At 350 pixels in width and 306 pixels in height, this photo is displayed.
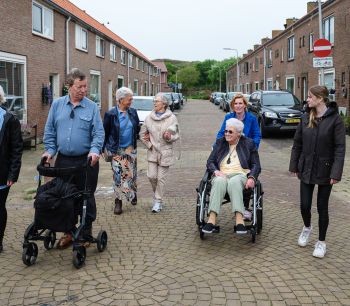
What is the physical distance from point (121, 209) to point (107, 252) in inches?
65.7

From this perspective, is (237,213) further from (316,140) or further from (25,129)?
(25,129)

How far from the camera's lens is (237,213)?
501 cm

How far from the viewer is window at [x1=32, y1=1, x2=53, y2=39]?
15.3 meters

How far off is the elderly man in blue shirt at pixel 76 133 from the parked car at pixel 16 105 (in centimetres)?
910

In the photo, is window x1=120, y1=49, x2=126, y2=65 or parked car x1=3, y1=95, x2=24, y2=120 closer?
parked car x1=3, y1=95, x2=24, y2=120

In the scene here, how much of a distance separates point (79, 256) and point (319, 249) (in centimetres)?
249

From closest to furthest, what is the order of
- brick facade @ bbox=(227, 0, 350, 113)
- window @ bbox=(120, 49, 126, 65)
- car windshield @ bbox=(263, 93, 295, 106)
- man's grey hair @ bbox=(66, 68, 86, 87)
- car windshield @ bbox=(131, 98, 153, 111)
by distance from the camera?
man's grey hair @ bbox=(66, 68, 86, 87)
car windshield @ bbox=(263, 93, 295, 106)
car windshield @ bbox=(131, 98, 153, 111)
brick facade @ bbox=(227, 0, 350, 113)
window @ bbox=(120, 49, 126, 65)

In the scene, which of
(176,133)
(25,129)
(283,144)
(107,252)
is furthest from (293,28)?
(107,252)

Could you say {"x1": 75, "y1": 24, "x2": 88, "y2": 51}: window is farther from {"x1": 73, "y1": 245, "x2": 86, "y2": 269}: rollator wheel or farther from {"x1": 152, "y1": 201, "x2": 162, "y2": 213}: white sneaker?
{"x1": 73, "y1": 245, "x2": 86, "y2": 269}: rollator wheel

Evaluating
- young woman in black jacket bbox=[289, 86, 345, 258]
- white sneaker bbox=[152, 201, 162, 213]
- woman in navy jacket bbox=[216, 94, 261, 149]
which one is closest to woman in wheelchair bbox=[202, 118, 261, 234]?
woman in navy jacket bbox=[216, 94, 261, 149]

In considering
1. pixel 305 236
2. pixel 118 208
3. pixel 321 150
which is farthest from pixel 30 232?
pixel 321 150

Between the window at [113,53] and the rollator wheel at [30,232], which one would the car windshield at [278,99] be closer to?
the window at [113,53]

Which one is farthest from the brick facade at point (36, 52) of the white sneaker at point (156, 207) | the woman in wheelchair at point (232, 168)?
the woman in wheelchair at point (232, 168)

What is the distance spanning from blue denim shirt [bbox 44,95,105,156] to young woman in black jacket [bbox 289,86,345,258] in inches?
87.5
